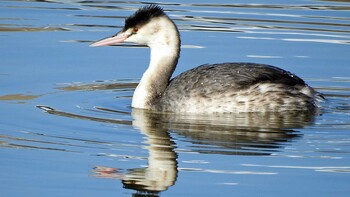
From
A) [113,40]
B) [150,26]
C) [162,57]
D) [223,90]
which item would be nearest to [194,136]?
[223,90]

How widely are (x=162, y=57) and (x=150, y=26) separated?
1.16ft

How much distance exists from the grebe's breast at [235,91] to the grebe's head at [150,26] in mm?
599

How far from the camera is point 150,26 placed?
40.9ft

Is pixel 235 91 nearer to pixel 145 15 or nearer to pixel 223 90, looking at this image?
pixel 223 90

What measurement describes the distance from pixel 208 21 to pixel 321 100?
16.4 feet

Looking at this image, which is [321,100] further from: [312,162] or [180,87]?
[312,162]

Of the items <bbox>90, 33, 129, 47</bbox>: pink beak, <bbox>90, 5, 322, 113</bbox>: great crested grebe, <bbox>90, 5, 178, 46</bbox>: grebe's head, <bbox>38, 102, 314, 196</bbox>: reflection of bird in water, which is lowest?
<bbox>38, 102, 314, 196</bbox>: reflection of bird in water

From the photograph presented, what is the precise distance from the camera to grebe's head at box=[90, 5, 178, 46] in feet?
40.9

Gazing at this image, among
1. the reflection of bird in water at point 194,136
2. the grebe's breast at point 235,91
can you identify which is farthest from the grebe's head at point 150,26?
the reflection of bird in water at point 194,136

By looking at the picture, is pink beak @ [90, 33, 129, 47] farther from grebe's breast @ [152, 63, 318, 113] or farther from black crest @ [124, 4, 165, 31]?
grebe's breast @ [152, 63, 318, 113]

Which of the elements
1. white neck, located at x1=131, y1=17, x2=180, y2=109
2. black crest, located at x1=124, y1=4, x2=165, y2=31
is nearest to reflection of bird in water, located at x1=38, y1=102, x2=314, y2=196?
white neck, located at x1=131, y1=17, x2=180, y2=109

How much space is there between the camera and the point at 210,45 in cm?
1535

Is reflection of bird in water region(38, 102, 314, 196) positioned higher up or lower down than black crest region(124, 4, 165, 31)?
lower down

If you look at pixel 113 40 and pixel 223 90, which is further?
pixel 113 40
